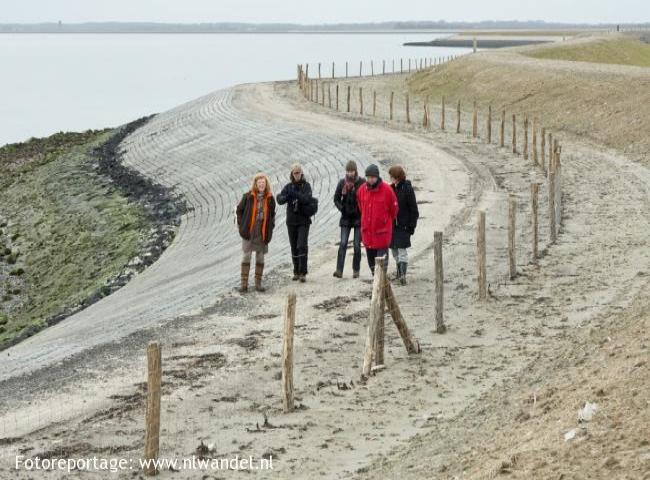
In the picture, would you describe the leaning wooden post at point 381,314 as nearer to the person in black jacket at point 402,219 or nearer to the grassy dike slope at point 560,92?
the person in black jacket at point 402,219

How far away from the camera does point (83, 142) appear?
54344 millimetres

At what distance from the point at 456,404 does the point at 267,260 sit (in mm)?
8698

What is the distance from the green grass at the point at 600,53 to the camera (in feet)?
222

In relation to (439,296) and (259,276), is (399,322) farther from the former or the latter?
(259,276)

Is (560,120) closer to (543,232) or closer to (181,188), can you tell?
(181,188)

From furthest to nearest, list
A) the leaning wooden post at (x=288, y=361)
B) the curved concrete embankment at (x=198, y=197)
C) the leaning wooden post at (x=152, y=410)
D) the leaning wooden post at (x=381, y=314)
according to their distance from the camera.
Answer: the curved concrete embankment at (x=198, y=197) → the leaning wooden post at (x=381, y=314) → the leaning wooden post at (x=288, y=361) → the leaning wooden post at (x=152, y=410)

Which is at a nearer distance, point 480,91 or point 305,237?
point 305,237

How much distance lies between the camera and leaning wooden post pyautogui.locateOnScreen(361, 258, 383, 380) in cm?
1251

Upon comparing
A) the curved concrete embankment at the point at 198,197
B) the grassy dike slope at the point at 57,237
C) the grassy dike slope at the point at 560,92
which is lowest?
the grassy dike slope at the point at 57,237

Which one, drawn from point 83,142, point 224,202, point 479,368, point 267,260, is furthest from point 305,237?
point 83,142

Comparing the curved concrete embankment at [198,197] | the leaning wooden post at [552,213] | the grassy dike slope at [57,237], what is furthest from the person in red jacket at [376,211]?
the grassy dike slope at [57,237]

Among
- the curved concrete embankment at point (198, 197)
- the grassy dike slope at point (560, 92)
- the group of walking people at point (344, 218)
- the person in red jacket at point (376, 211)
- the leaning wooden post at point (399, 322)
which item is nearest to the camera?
the leaning wooden post at point (399, 322)

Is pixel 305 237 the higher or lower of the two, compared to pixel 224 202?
higher

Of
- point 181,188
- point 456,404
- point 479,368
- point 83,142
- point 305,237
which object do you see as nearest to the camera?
point 456,404
